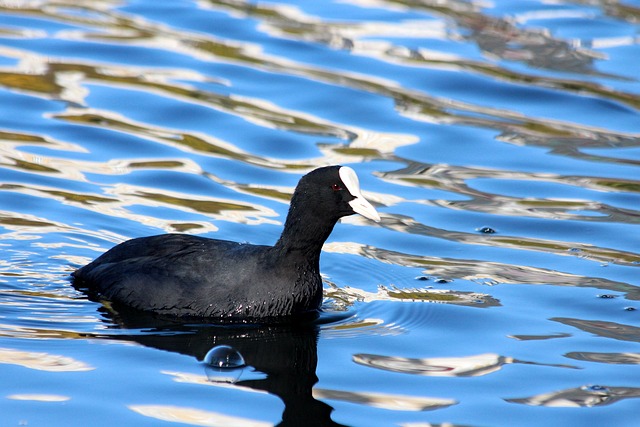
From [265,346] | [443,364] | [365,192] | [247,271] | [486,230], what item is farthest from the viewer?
[365,192]

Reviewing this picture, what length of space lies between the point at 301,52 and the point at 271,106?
1.98 metres

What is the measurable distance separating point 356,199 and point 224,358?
4.49ft

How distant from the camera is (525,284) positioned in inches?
304

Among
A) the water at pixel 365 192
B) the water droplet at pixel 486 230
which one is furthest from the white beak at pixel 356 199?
the water droplet at pixel 486 230

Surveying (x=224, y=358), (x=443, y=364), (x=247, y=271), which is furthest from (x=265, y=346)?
(x=443, y=364)

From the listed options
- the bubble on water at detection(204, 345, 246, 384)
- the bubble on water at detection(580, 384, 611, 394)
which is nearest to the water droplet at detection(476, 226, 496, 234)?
the bubble on water at detection(580, 384, 611, 394)

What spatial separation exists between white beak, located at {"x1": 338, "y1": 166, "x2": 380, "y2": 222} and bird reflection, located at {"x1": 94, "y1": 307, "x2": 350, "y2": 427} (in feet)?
2.37

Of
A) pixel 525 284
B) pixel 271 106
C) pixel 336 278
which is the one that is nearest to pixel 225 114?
pixel 271 106

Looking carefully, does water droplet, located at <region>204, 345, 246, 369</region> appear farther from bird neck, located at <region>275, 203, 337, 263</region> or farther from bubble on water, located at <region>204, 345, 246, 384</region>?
bird neck, located at <region>275, 203, 337, 263</region>

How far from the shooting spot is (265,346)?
261 inches

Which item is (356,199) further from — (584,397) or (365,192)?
(365,192)

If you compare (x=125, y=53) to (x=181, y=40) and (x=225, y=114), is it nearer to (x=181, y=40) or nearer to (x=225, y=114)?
(x=181, y=40)

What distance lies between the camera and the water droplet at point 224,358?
242 inches

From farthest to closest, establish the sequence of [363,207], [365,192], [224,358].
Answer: [365,192] < [363,207] < [224,358]
